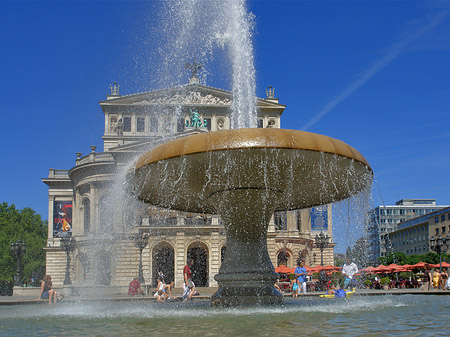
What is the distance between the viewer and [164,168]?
8.52 m

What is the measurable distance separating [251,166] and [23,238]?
164 ft

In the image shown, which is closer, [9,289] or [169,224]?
[9,289]

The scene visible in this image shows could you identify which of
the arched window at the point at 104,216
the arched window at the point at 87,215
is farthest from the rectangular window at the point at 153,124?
the arched window at the point at 87,215

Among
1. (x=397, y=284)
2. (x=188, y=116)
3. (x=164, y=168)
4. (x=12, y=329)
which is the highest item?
(x=188, y=116)

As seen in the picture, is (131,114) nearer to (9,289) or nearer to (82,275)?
(82,275)

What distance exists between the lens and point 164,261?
136 feet

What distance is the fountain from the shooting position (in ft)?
25.6

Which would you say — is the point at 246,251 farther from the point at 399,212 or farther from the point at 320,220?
the point at 399,212

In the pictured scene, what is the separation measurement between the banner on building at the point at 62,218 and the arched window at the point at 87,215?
188 centimetres

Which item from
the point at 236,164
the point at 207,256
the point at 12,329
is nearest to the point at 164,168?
the point at 236,164

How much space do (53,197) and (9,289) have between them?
15.5 metres

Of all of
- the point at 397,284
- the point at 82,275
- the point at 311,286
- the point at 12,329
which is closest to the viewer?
the point at 12,329

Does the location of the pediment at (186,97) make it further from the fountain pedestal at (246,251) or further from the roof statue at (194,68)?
the fountain pedestal at (246,251)

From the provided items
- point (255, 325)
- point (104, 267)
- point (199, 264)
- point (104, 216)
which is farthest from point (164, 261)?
point (255, 325)
